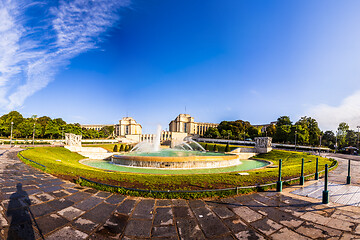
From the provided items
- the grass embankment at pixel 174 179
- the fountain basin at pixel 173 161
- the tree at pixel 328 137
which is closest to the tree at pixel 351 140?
the tree at pixel 328 137

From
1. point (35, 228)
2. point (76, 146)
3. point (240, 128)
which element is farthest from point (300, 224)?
point (240, 128)

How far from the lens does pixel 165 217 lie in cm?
422

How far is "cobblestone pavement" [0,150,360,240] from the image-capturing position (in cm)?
348

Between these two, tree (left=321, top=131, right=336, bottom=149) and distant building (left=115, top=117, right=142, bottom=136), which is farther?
distant building (left=115, top=117, right=142, bottom=136)

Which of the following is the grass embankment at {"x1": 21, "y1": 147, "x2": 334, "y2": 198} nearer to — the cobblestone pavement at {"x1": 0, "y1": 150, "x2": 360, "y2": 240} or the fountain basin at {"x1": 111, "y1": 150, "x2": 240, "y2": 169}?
the cobblestone pavement at {"x1": 0, "y1": 150, "x2": 360, "y2": 240}

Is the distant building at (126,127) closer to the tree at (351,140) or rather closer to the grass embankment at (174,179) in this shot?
the grass embankment at (174,179)

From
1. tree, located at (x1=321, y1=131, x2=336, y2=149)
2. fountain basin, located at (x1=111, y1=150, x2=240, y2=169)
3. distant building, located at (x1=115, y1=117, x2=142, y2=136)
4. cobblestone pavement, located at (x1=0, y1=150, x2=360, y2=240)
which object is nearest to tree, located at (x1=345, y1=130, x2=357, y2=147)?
tree, located at (x1=321, y1=131, x2=336, y2=149)

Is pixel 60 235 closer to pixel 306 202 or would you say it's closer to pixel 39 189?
pixel 39 189

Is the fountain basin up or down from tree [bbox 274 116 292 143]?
down

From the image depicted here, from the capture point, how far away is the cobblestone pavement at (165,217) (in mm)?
3484

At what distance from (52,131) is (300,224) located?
2610 inches

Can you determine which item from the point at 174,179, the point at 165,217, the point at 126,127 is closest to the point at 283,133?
the point at 174,179

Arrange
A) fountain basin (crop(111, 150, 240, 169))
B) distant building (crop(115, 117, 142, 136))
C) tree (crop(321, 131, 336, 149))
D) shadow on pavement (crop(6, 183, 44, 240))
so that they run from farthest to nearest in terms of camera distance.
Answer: distant building (crop(115, 117, 142, 136)) < tree (crop(321, 131, 336, 149)) < fountain basin (crop(111, 150, 240, 169)) < shadow on pavement (crop(6, 183, 44, 240))

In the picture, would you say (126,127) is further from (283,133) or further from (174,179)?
(174,179)
